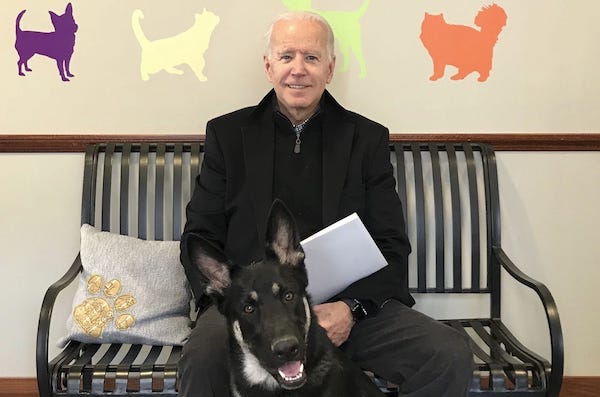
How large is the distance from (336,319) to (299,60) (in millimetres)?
874

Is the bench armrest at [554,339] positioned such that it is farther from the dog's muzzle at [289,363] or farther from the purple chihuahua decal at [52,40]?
the purple chihuahua decal at [52,40]

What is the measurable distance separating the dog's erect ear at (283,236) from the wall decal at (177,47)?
1127mm

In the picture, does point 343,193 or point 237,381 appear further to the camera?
point 343,193

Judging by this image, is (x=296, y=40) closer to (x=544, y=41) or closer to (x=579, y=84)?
(x=544, y=41)

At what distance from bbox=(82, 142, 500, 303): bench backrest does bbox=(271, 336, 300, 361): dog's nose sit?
1132 millimetres

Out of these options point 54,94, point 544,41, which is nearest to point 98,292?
point 54,94

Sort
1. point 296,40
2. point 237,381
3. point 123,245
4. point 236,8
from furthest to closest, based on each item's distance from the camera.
A: 1. point 236,8
2. point 123,245
3. point 296,40
4. point 237,381

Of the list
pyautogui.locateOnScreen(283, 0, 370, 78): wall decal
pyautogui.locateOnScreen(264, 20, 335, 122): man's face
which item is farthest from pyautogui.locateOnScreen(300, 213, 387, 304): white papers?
pyautogui.locateOnScreen(283, 0, 370, 78): wall decal

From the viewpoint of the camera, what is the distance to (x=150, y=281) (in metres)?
2.20

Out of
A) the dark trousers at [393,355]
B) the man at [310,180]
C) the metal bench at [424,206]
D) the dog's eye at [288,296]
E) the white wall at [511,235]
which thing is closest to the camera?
the dog's eye at [288,296]

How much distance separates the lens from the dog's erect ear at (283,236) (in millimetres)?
1635

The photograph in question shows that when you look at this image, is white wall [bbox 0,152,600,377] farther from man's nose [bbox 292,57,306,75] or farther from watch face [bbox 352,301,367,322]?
man's nose [bbox 292,57,306,75]

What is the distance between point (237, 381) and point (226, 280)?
0.88 ft

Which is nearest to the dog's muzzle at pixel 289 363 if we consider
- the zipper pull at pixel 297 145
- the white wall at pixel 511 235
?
the zipper pull at pixel 297 145
